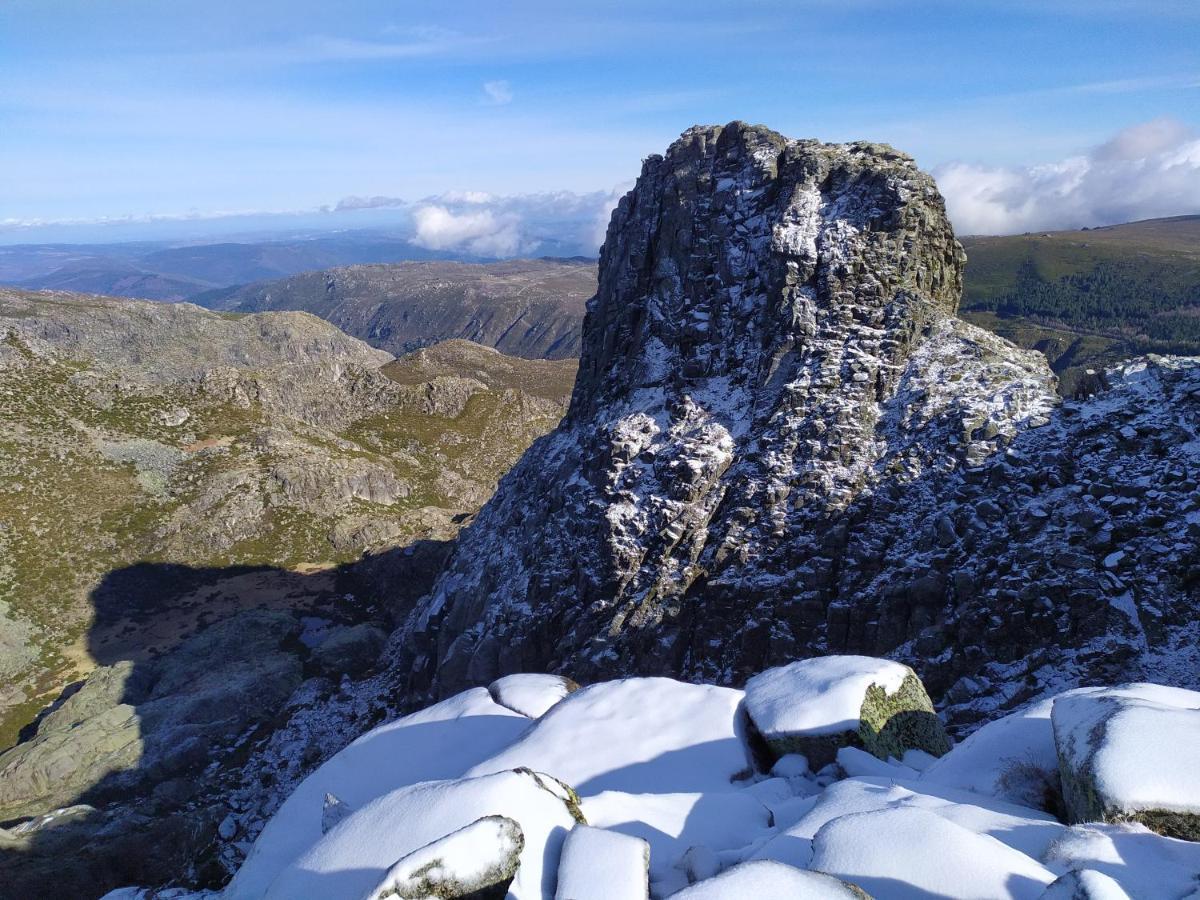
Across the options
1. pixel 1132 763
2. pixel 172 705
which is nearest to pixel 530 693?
pixel 1132 763

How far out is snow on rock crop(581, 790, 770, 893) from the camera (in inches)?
518

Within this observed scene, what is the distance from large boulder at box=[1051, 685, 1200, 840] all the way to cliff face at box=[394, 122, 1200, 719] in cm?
1365

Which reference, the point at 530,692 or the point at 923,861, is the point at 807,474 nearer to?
the point at 530,692

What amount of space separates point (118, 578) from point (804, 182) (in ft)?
240

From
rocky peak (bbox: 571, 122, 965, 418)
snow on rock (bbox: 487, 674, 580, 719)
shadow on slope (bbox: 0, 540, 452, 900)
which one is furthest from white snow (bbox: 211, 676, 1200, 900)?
rocky peak (bbox: 571, 122, 965, 418)

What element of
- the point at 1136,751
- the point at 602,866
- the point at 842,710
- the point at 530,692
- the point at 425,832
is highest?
the point at 1136,751

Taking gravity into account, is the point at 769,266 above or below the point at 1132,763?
above

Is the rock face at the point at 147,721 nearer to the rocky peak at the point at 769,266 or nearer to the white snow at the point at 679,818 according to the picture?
the rocky peak at the point at 769,266

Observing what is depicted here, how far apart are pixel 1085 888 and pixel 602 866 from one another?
6.91m

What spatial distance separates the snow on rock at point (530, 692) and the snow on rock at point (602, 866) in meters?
9.58

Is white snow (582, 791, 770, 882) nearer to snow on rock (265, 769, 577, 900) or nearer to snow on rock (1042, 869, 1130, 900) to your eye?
snow on rock (265, 769, 577, 900)

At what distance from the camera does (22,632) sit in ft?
189

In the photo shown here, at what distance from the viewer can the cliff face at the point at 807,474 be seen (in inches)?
1093

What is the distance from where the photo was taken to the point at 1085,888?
817 centimetres
